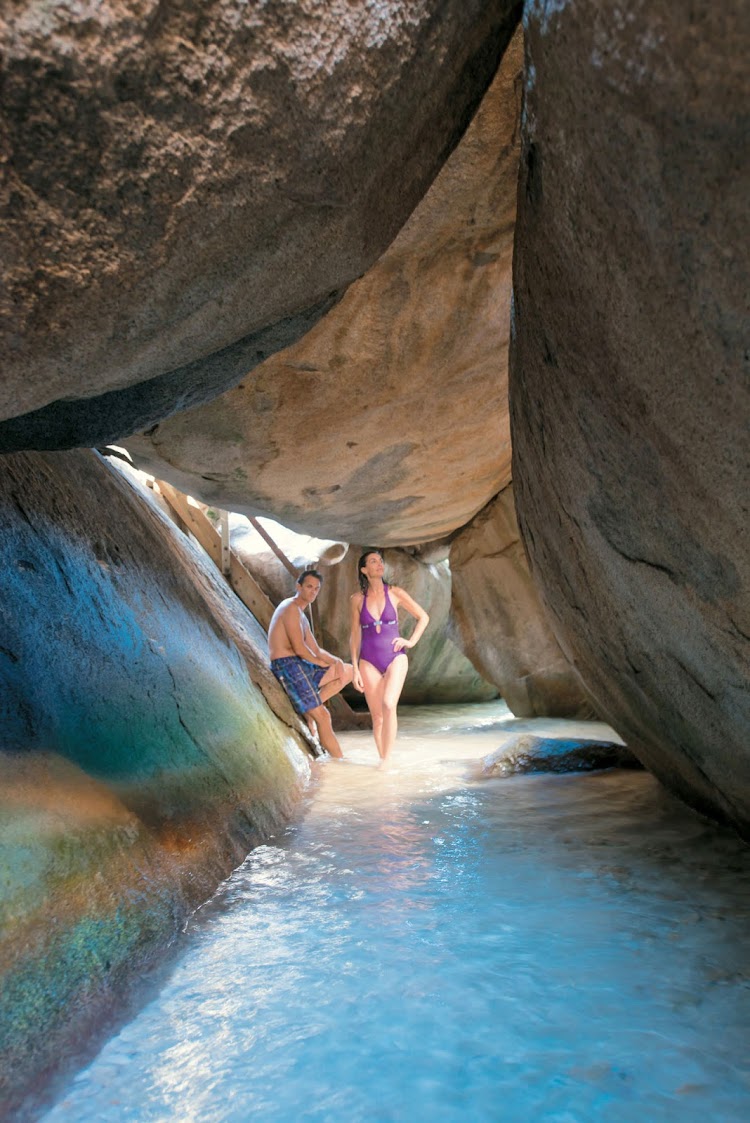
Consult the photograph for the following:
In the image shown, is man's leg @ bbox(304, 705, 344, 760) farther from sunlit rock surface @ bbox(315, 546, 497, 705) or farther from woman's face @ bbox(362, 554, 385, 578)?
sunlit rock surface @ bbox(315, 546, 497, 705)

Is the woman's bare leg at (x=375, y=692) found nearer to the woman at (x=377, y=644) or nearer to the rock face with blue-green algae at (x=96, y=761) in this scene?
the woman at (x=377, y=644)

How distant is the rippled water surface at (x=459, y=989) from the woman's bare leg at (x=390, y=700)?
284 centimetres

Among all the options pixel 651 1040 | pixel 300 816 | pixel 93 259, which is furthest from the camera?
pixel 300 816

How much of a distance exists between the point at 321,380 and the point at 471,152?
1.61m

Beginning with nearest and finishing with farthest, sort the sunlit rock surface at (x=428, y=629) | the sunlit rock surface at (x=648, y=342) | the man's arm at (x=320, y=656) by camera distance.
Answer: the sunlit rock surface at (x=648, y=342) → the man's arm at (x=320, y=656) → the sunlit rock surface at (x=428, y=629)

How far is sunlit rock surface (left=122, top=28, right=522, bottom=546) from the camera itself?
11.2 feet

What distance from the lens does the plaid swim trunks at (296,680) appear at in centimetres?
693

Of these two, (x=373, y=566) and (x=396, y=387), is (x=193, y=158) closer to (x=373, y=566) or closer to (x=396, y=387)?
(x=396, y=387)

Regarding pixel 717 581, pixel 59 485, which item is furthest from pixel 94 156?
pixel 59 485

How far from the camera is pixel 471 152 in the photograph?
121 inches

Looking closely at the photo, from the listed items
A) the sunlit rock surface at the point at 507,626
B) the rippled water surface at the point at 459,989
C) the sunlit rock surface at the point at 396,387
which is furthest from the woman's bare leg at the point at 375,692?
the rippled water surface at the point at 459,989

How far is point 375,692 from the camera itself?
6.99 meters

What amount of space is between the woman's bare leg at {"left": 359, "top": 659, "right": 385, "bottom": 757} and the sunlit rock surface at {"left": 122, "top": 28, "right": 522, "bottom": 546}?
1.39m

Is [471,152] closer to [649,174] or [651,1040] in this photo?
[649,174]
